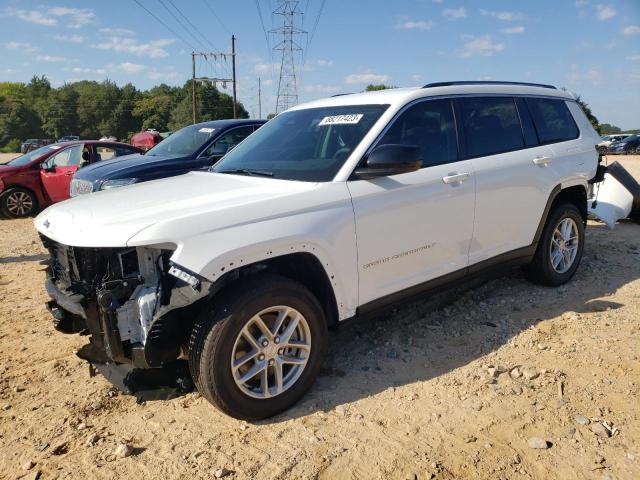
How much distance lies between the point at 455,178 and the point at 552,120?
6.19ft

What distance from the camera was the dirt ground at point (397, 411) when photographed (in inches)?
102

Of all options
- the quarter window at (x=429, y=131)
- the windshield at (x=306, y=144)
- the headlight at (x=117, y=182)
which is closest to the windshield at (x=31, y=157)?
the headlight at (x=117, y=182)

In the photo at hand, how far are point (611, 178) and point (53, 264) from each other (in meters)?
7.89

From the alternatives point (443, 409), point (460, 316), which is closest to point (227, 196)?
point (443, 409)

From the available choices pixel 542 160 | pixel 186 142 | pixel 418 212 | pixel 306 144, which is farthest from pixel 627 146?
pixel 306 144

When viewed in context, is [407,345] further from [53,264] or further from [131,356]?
[53,264]

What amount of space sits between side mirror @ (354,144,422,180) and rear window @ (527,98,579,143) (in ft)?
7.13

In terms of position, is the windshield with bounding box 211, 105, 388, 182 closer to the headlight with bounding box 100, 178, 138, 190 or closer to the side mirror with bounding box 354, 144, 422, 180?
the side mirror with bounding box 354, 144, 422, 180

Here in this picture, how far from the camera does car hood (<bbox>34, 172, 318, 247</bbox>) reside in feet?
8.57

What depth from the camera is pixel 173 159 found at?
7270mm

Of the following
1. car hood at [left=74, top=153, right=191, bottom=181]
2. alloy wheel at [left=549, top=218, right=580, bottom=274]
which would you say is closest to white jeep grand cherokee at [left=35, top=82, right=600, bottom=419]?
alloy wheel at [left=549, top=218, right=580, bottom=274]

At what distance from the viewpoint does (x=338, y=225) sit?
10.1ft

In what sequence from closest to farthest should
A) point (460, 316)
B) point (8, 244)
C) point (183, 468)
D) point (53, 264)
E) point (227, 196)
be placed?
1. point (183, 468)
2. point (227, 196)
3. point (53, 264)
4. point (460, 316)
5. point (8, 244)

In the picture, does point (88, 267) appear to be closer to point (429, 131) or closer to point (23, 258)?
point (429, 131)
